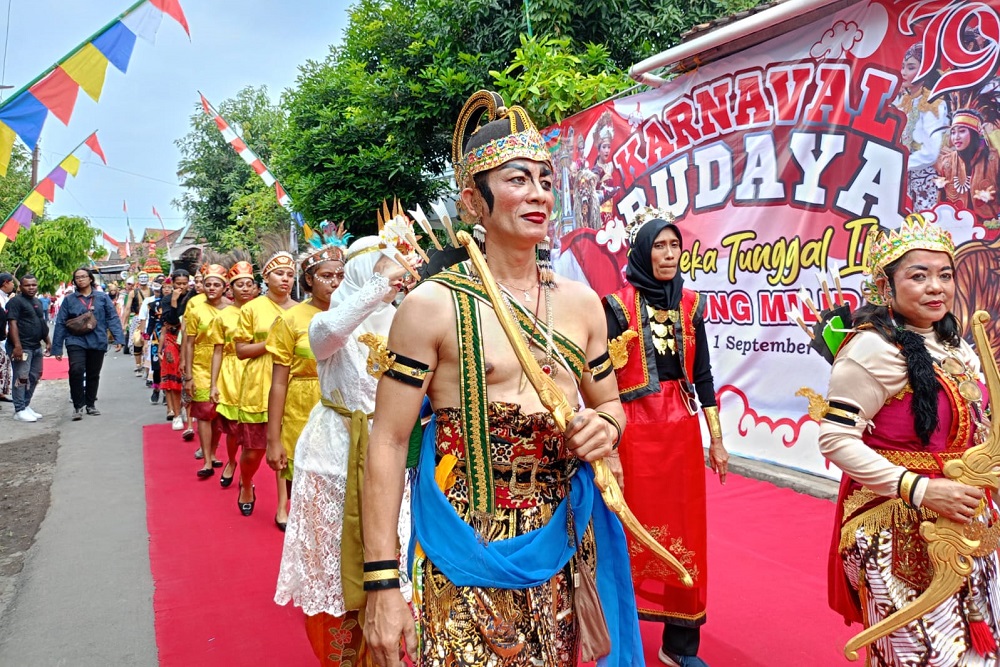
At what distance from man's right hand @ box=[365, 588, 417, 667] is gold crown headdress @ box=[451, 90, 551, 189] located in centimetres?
109

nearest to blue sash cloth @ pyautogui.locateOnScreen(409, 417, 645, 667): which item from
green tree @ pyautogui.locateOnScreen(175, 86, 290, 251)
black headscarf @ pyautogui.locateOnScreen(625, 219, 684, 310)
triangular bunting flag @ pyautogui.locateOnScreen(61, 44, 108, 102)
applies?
black headscarf @ pyautogui.locateOnScreen(625, 219, 684, 310)

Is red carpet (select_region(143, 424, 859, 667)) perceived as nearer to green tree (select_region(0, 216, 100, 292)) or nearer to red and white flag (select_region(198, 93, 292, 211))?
red and white flag (select_region(198, 93, 292, 211))

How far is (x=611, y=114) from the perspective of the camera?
7.58 m

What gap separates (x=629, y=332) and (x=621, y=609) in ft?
5.19

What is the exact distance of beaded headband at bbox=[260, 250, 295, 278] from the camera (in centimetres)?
531

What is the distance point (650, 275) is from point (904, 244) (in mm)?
1357

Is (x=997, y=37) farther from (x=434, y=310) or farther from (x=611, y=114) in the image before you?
(x=434, y=310)

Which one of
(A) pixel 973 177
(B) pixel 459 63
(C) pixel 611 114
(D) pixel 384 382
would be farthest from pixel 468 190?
(B) pixel 459 63

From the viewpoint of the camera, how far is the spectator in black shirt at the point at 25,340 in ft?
35.0

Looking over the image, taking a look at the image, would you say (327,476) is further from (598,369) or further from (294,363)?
(598,369)

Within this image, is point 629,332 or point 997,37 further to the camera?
point 997,37

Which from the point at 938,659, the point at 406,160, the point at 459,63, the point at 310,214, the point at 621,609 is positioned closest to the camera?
the point at 621,609

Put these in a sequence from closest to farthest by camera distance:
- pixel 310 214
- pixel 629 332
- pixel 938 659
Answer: pixel 938 659 < pixel 629 332 < pixel 310 214

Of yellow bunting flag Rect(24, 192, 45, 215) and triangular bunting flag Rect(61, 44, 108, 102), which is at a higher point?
triangular bunting flag Rect(61, 44, 108, 102)
